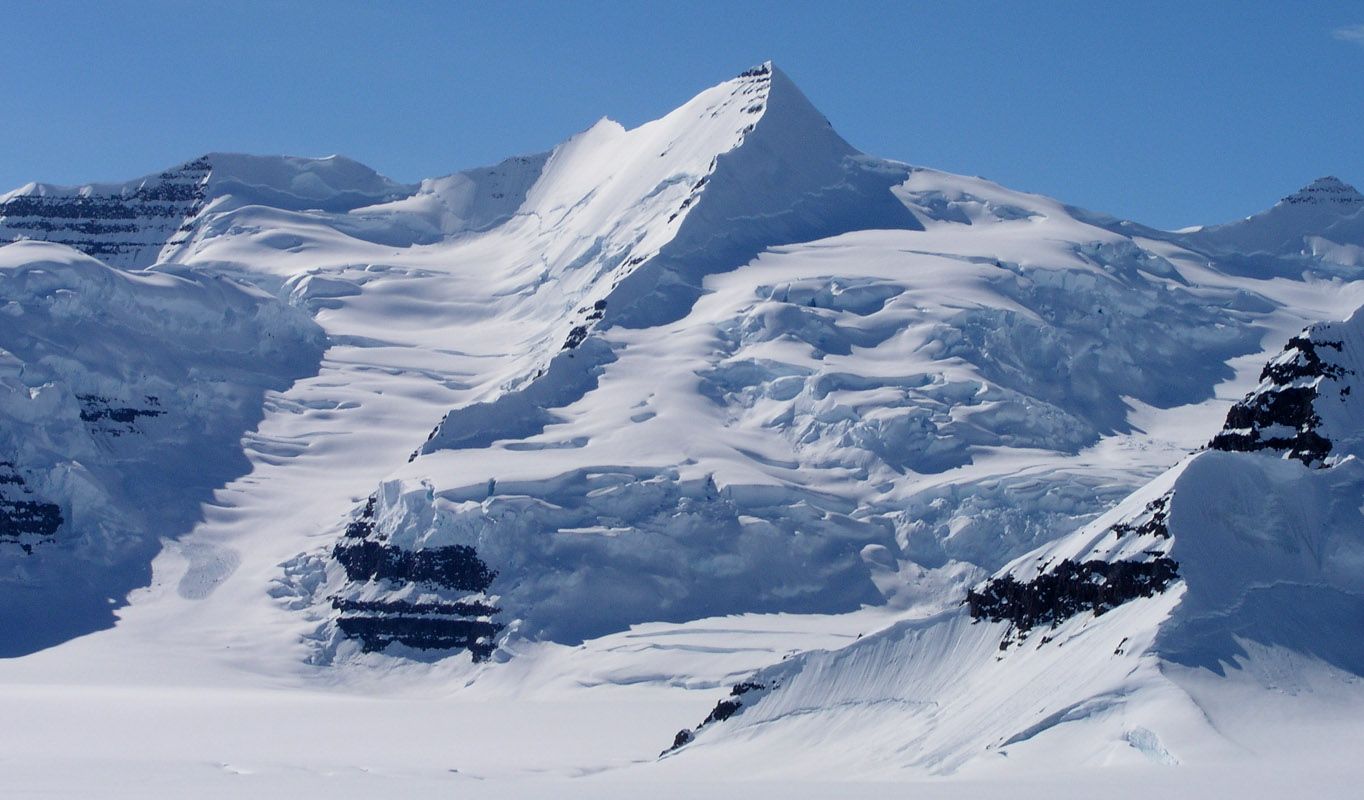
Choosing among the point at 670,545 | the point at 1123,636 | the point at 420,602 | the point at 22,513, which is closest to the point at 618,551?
the point at 670,545

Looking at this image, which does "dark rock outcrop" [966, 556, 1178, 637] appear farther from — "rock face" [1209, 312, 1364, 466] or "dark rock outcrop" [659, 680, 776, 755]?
"dark rock outcrop" [659, 680, 776, 755]

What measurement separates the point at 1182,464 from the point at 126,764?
174ft

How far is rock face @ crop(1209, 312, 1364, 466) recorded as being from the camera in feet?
317

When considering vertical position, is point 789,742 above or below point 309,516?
below

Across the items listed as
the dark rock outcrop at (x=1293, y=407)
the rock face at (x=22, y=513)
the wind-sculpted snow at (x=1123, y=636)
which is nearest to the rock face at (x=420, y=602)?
the rock face at (x=22, y=513)

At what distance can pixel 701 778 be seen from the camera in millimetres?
92312

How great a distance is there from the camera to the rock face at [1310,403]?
96.7 metres

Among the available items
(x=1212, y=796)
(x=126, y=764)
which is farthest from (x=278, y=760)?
(x=1212, y=796)

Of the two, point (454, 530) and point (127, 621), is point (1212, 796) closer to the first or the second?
point (454, 530)

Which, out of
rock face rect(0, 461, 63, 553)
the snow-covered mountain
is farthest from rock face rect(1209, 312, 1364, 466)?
rock face rect(0, 461, 63, 553)

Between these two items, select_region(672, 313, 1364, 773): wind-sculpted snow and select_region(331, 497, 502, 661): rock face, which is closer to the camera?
select_region(672, 313, 1364, 773): wind-sculpted snow

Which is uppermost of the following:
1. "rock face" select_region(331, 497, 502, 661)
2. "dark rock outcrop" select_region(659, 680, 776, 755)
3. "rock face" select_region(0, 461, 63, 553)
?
"rock face" select_region(0, 461, 63, 553)

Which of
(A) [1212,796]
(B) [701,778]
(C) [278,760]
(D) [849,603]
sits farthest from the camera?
(D) [849,603]

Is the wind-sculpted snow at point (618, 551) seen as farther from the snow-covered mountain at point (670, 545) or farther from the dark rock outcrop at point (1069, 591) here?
the dark rock outcrop at point (1069, 591)
